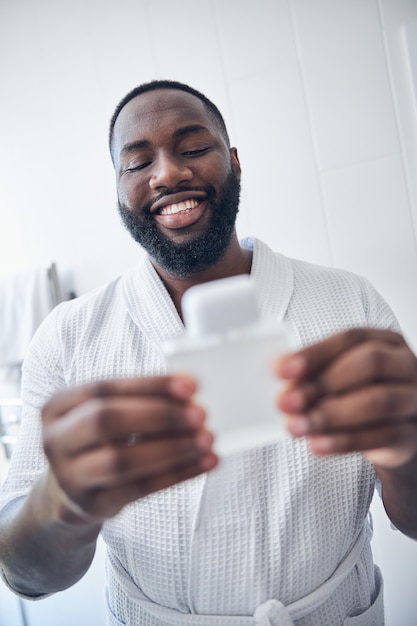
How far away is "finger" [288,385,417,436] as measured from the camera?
1.16 ft

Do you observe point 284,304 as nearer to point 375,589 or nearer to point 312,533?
point 312,533

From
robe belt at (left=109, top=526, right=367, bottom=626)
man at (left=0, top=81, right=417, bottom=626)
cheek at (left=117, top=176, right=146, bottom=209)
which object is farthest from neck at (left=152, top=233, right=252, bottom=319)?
robe belt at (left=109, top=526, right=367, bottom=626)

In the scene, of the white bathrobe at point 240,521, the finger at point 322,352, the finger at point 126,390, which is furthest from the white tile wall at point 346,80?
the finger at point 126,390

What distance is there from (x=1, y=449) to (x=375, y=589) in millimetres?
1075

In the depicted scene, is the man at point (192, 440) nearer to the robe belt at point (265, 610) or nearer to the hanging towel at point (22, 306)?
the robe belt at point (265, 610)

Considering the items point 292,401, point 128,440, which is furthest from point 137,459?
point 292,401

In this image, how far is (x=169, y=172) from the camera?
77 centimetres

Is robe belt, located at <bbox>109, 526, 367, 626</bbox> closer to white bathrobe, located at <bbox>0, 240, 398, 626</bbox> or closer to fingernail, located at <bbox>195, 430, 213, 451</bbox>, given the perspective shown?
white bathrobe, located at <bbox>0, 240, 398, 626</bbox>

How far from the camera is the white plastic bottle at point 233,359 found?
0.33 m

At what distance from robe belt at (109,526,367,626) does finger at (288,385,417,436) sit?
442 millimetres

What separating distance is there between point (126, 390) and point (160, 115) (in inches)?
22.6

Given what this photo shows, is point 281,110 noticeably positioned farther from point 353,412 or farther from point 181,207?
point 353,412

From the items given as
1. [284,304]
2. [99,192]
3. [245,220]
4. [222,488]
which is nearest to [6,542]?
[222,488]

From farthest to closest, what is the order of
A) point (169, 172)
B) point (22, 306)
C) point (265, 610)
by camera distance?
point (22, 306)
point (169, 172)
point (265, 610)
